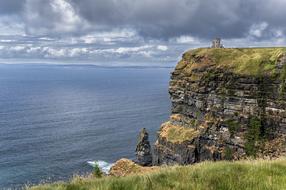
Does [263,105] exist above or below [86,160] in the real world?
above

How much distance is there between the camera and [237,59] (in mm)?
92500

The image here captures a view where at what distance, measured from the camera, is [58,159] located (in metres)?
102

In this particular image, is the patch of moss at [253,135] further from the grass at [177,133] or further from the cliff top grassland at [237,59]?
the grass at [177,133]

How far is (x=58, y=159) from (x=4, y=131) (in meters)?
39.0

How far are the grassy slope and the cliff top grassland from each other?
245 ft

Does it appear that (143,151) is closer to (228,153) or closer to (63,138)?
(228,153)

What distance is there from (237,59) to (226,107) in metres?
14.1

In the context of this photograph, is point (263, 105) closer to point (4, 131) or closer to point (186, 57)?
point (186, 57)

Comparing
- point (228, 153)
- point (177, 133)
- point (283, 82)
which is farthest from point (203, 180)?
point (177, 133)

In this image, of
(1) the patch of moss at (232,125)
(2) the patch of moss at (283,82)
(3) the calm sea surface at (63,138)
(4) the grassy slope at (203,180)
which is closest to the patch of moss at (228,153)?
(1) the patch of moss at (232,125)

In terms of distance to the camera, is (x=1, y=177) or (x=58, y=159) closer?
(x=1, y=177)

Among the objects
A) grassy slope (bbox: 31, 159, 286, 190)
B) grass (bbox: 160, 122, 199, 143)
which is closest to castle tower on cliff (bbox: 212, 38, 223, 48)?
grass (bbox: 160, 122, 199, 143)

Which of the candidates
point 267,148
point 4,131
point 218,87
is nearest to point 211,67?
point 218,87

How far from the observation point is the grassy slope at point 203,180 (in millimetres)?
8703
